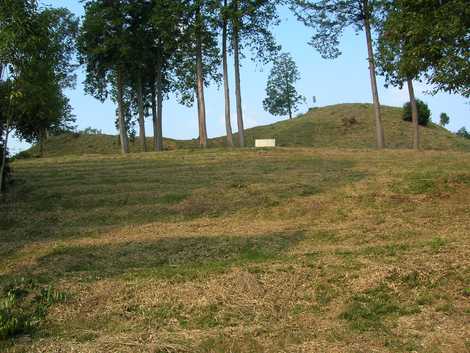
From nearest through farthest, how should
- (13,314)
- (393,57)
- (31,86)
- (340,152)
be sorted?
(13,314)
(31,86)
(393,57)
(340,152)

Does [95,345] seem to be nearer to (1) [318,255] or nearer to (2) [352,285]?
(2) [352,285]

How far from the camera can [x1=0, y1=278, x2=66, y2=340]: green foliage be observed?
6.28 m

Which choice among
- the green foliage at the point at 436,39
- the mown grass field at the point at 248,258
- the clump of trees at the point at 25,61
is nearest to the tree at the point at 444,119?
the mown grass field at the point at 248,258

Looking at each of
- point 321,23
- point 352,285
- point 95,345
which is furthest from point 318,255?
point 321,23

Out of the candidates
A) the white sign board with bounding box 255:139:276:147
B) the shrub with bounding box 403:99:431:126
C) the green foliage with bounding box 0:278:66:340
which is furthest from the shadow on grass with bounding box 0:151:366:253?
the shrub with bounding box 403:99:431:126

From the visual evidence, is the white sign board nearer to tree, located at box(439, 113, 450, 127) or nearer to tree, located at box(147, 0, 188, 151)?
tree, located at box(147, 0, 188, 151)

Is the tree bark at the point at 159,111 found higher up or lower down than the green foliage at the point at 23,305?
higher up

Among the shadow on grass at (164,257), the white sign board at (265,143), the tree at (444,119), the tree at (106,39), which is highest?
the tree at (106,39)

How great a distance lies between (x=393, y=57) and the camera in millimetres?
16516

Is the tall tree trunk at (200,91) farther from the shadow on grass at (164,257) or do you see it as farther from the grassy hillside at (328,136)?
the shadow on grass at (164,257)

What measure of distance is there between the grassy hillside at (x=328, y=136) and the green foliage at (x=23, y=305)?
32.9 metres

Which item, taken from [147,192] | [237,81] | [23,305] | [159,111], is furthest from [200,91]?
[23,305]

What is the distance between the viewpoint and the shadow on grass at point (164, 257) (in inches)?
332

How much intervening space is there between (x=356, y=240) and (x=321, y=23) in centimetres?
2101
